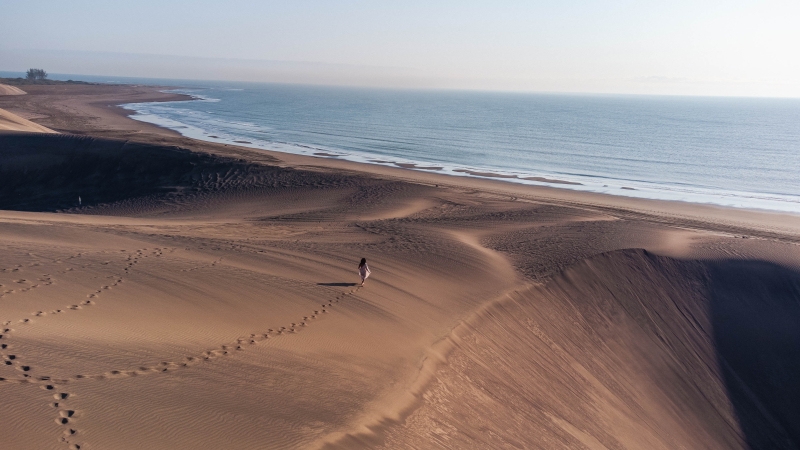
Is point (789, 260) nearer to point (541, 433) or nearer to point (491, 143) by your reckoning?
point (541, 433)

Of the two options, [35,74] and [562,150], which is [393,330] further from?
[35,74]

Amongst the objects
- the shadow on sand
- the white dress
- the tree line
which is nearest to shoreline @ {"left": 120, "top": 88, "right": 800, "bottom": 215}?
the shadow on sand

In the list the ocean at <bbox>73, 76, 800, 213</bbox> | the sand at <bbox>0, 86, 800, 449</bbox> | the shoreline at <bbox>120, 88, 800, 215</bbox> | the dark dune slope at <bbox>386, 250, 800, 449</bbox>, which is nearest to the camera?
the sand at <bbox>0, 86, 800, 449</bbox>

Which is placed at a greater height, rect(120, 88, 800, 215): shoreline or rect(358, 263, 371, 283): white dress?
rect(120, 88, 800, 215): shoreline

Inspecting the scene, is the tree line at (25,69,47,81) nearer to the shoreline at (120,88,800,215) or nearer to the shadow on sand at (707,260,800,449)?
the shoreline at (120,88,800,215)

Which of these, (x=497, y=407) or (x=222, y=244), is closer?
→ (x=497, y=407)

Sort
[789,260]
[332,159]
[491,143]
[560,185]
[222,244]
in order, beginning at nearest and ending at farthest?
1. [222,244]
2. [789,260]
3. [560,185]
4. [332,159]
5. [491,143]

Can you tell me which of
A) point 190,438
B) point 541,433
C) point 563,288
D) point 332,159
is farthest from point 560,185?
point 190,438

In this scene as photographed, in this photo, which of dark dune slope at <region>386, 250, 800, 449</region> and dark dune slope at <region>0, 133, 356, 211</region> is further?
dark dune slope at <region>0, 133, 356, 211</region>
